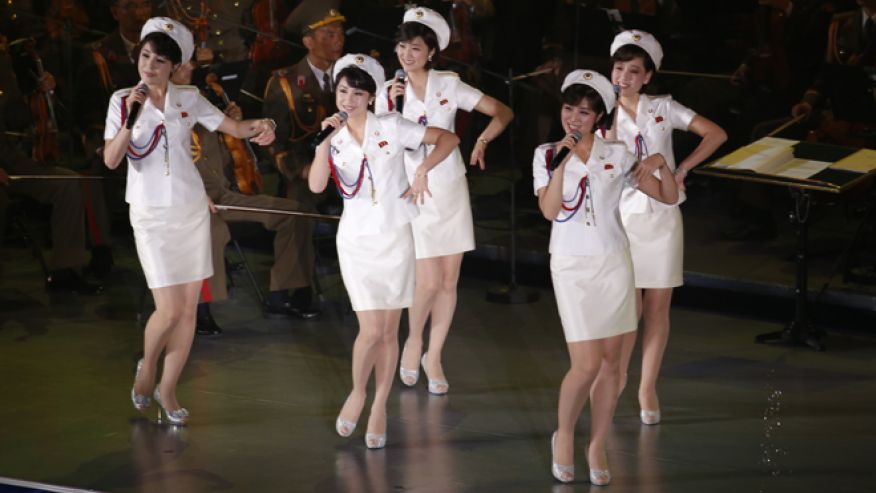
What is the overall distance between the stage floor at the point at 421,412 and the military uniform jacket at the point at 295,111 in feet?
2.59

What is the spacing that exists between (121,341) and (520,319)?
6.76 feet

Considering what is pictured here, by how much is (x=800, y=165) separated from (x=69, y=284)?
4.14 metres

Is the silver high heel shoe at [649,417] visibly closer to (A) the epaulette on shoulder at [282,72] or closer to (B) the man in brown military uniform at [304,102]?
(B) the man in brown military uniform at [304,102]

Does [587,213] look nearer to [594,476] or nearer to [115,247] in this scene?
[594,476]

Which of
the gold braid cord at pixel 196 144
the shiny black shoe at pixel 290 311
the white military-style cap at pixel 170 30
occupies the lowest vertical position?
the shiny black shoe at pixel 290 311

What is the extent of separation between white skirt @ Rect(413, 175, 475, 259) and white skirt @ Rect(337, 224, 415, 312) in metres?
0.82

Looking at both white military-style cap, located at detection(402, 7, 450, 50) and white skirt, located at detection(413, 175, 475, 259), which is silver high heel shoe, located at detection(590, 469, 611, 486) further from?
white military-style cap, located at detection(402, 7, 450, 50)

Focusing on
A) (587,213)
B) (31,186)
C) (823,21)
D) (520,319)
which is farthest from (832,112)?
(31,186)

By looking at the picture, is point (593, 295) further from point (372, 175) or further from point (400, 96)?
point (400, 96)

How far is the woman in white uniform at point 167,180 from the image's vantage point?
554cm

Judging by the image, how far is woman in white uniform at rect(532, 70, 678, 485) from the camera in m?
4.92

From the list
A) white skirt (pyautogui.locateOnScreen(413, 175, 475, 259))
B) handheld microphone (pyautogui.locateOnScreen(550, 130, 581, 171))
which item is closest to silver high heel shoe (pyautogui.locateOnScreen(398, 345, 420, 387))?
white skirt (pyautogui.locateOnScreen(413, 175, 475, 259))

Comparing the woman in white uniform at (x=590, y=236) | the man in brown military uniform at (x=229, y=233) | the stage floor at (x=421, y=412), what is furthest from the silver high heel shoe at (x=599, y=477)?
the man in brown military uniform at (x=229, y=233)

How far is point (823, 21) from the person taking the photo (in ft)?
24.7
